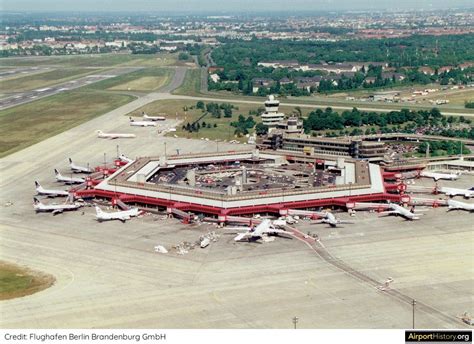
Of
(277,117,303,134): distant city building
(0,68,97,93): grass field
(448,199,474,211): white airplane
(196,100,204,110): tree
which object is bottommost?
(448,199,474,211): white airplane

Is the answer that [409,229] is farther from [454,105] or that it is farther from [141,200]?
[454,105]

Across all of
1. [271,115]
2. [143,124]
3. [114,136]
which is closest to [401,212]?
[271,115]

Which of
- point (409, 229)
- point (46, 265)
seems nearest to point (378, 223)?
point (409, 229)

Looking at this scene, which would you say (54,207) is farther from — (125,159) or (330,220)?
(330,220)

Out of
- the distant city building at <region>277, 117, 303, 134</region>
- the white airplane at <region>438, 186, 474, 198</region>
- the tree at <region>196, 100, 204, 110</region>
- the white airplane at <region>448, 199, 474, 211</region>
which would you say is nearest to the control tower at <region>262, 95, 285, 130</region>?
the distant city building at <region>277, 117, 303, 134</region>

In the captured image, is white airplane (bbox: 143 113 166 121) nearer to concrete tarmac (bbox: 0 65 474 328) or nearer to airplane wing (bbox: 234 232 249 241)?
concrete tarmac (bbox: 0 65 474 328)

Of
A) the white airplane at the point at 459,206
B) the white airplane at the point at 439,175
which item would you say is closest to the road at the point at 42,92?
the white airplane at the point at 439,175

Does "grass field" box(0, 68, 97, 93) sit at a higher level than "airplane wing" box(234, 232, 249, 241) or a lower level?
higher
